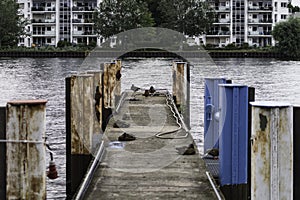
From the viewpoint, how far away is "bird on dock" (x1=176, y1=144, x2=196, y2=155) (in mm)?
10688

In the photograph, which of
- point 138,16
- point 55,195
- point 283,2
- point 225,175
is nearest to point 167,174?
point 225,175

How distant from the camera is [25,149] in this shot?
19.1ft

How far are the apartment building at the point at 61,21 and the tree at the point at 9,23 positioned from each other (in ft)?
20.5

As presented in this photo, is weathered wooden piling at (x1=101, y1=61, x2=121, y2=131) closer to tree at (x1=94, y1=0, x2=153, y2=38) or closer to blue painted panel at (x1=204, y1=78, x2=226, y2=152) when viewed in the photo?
blue painted panel at (x1=204, y1=78, x2=226, y2=152)

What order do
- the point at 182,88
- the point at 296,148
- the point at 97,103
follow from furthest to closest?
the point at 182,88 → the point at 97,103 → the point at 296,148

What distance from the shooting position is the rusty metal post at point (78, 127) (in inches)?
390

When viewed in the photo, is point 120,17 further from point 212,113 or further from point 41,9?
point 212,113

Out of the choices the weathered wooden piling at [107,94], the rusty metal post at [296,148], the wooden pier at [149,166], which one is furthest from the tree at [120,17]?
the rusty metal post at [296,148]

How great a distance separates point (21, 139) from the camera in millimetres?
5812

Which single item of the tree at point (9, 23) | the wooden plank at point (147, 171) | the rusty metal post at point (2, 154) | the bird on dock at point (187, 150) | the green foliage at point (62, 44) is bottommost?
the wooden plank at point (147, 171)

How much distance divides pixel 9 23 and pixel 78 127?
324ft

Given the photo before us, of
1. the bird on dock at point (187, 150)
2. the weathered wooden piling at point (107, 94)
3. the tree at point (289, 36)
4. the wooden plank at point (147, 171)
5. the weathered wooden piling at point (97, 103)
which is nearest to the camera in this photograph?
the wooden plank at point (147, 171)

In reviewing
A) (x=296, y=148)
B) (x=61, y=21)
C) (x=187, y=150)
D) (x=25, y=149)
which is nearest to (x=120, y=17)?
(x=61, y=21)

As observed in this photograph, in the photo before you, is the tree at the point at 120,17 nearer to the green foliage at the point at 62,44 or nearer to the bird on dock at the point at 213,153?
the green foliage at the point at 62,44
